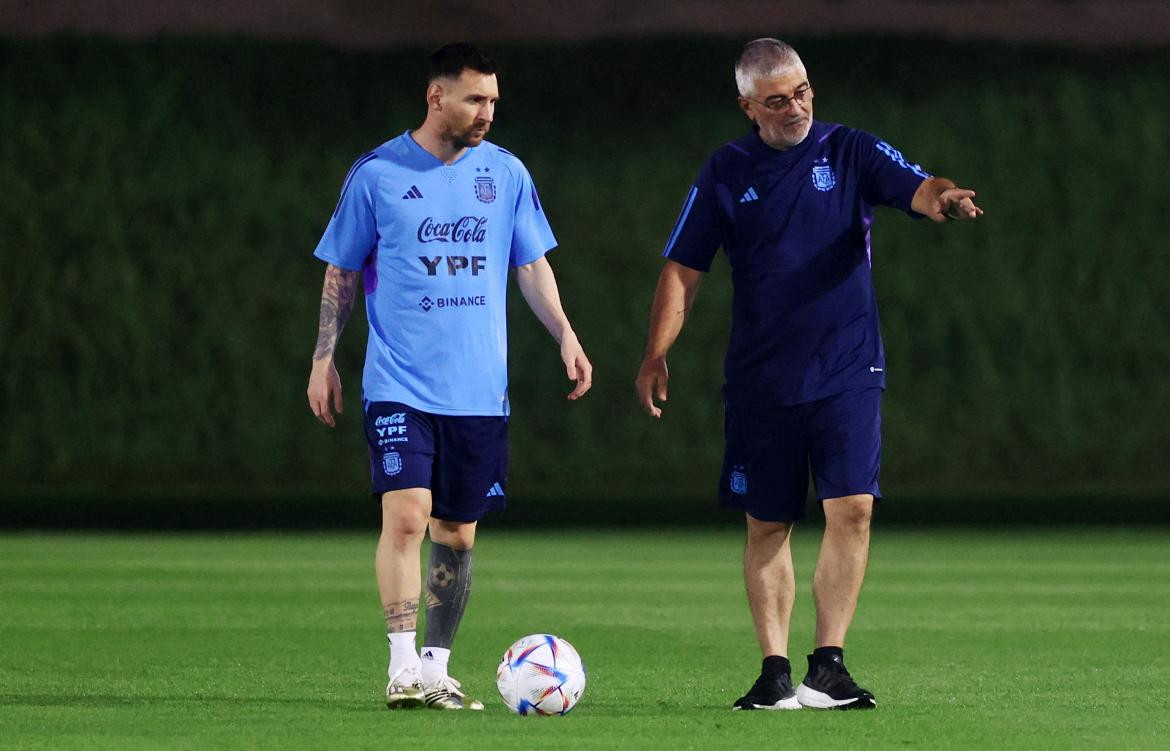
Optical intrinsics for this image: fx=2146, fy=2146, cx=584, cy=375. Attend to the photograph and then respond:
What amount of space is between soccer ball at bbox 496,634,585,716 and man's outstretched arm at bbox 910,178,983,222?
161cm

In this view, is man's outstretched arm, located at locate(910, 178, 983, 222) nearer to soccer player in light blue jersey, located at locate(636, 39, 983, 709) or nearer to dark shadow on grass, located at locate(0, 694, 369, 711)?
soccer player in light blue jersey, located at locate(636, 39, 983, 709)

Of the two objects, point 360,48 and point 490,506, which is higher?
point 360,48

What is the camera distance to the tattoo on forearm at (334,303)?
21.4 ft

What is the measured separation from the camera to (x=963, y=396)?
17.7 meters

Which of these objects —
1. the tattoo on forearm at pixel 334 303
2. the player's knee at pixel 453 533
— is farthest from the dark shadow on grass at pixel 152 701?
the tattoo on forearm at pixel 334 303

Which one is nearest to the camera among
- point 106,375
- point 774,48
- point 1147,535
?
point 774,48

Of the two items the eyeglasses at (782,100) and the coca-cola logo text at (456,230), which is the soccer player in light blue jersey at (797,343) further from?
the coca-cola logo text at (456,230)

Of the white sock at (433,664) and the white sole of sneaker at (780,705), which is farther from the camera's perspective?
the white sock at (433,664)

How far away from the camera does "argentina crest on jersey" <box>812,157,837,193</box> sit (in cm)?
635

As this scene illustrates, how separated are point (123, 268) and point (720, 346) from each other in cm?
495

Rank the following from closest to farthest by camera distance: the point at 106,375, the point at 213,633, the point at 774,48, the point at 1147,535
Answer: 1. the point at 774,48
2. the point at 213,633
3. the point at 1147,535
4. the point at 106,375

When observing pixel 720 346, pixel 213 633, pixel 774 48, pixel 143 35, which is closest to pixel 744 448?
pixel 774 48

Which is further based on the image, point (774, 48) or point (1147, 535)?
point (1147, 535)

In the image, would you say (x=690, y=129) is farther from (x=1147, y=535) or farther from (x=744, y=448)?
(x=744, y=448)
